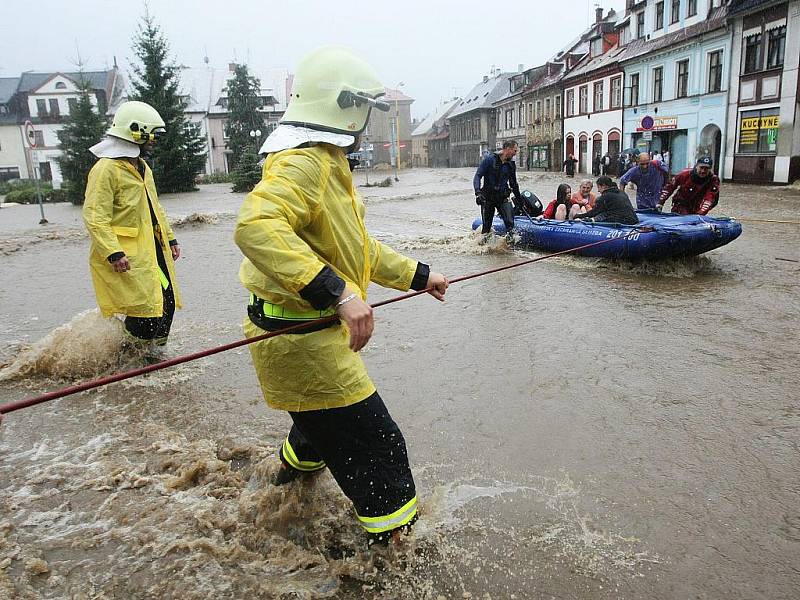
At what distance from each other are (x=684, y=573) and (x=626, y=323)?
168 inches

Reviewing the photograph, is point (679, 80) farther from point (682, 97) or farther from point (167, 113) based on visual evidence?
point (167, 113)

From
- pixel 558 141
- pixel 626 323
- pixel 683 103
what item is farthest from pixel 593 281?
pixel 558 141

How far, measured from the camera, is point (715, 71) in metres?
27.6

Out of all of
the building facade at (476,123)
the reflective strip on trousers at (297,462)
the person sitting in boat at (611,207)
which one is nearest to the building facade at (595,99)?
the building facade at (476,123)

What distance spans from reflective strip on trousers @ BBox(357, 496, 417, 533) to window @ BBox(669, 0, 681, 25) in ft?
111

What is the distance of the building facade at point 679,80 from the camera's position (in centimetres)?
2736

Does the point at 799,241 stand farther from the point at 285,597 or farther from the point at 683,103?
the point at 683,103

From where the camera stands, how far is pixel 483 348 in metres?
6.02

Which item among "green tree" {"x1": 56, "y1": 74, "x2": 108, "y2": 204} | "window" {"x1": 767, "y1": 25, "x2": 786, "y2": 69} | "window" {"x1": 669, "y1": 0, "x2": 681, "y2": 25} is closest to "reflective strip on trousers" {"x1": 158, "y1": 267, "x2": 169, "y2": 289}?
"window" {"x1": 767, "y1": 25, "x2": 786, "y2": 69}

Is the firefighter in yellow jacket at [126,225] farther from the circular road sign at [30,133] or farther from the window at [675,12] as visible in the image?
the window at [675,12]

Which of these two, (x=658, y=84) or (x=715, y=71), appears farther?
(x=658, y=84)

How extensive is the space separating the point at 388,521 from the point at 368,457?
30 centimetres

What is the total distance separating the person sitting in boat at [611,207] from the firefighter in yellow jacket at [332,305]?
7896 millimetres

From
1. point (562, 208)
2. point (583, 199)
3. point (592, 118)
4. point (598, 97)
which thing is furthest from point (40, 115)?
point (562, 208)
